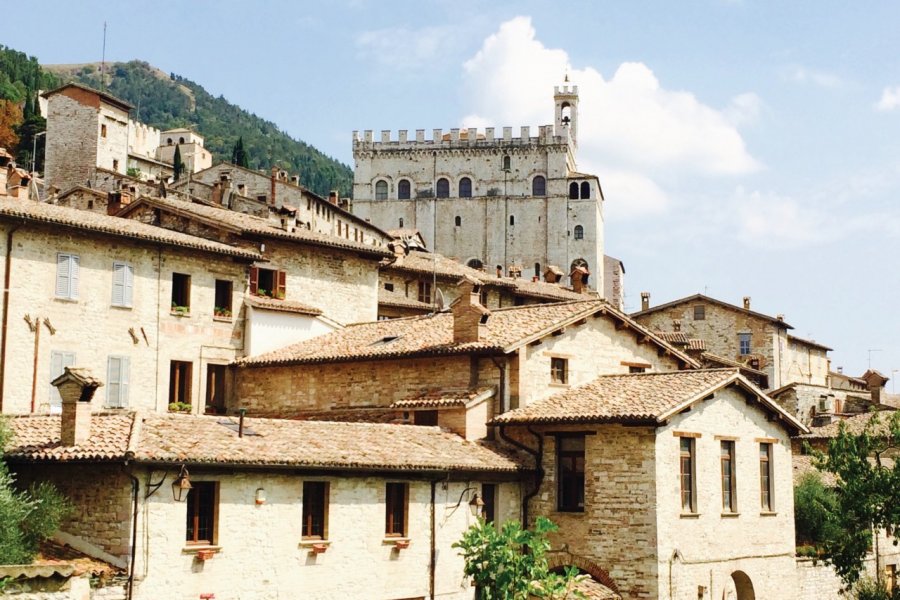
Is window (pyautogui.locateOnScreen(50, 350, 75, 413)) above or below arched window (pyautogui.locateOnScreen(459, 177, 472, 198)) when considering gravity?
below

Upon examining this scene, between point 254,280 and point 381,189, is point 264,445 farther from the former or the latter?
point 381,189

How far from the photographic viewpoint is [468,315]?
3002 centimetres

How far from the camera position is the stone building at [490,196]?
10525cm

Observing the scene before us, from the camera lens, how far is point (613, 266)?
4461 inches

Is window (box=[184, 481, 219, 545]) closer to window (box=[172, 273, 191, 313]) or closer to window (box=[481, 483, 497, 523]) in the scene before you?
window (box=[481, 483, 497, 523])

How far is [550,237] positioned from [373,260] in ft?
215

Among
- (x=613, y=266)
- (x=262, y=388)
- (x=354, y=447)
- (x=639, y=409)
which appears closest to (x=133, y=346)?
(x=262, y=388)

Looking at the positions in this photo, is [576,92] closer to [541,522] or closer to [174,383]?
[174,383]

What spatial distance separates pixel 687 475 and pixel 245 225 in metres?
17.4

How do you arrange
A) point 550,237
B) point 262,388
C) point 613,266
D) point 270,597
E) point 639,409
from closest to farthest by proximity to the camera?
point 270,597 < point 639,409 < point 262,388 < point 550,237 < point 613,266

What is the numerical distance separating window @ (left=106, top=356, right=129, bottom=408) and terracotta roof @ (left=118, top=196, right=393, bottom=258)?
248 inches

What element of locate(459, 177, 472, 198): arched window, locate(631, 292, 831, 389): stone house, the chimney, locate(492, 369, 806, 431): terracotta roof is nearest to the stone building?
locate(459, 177, 472, 198): arched window

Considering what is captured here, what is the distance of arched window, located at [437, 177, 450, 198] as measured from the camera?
107m

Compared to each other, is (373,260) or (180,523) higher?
(373,260)
